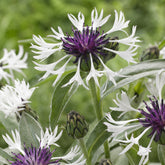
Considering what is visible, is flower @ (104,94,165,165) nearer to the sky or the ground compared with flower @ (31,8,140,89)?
nearer to the ground

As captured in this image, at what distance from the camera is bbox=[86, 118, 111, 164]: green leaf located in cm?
46

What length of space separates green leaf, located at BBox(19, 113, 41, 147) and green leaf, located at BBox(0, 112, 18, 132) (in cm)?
7

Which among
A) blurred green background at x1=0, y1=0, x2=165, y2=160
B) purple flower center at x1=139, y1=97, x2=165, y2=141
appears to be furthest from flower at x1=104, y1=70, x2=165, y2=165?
blurred green background at x1=0, y1=0, x2=165, y2=160

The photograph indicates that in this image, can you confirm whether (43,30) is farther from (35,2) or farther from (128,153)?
(128,153)

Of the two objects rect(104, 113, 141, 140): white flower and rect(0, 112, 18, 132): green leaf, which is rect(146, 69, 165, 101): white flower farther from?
rect(0, 112, 18, 132): green leaf

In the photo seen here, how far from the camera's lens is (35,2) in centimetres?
167

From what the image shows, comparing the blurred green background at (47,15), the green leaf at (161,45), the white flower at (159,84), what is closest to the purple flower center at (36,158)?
the white flower at (159,84)

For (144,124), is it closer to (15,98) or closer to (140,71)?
(140,71)

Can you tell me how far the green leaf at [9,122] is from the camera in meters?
0.53

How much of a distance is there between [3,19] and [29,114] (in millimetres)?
1166

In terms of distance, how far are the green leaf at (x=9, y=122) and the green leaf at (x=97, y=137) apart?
0.13m

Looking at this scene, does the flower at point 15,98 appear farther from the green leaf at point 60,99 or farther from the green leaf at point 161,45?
the green leaf at point 161,45

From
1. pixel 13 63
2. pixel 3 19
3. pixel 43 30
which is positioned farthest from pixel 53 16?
pixel 13 63

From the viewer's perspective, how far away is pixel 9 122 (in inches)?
21.7
